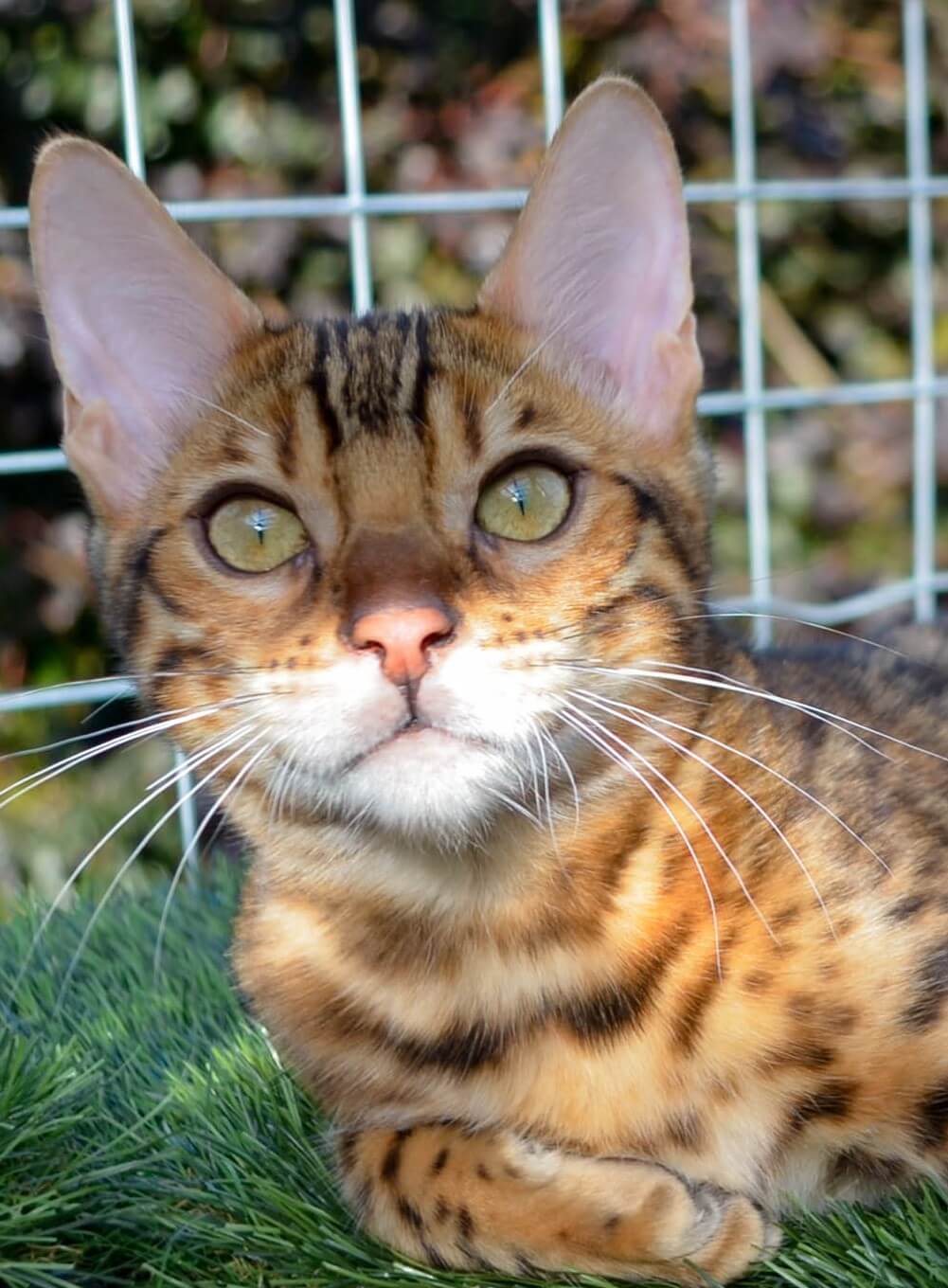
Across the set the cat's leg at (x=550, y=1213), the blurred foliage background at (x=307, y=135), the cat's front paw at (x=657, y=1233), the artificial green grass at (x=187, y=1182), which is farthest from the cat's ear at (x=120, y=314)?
the blurred foliage background at (x=307, y=135)

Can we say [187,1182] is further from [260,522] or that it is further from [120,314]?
[120,314]

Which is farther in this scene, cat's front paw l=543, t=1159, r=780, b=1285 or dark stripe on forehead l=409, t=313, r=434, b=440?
dark stripe on forehead l=409, t=313, r=434, b=440

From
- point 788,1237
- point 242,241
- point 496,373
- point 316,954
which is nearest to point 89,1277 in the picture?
point 316,954

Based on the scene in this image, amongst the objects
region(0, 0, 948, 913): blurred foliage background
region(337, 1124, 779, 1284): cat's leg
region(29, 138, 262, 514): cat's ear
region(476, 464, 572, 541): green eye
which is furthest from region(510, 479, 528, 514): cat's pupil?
region(0, 0, 948, 913): blurred foliage background

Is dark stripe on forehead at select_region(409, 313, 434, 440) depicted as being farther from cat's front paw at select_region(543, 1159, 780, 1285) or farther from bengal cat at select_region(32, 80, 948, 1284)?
cat's front paw at select_region(543, 1159, 780, 1285)

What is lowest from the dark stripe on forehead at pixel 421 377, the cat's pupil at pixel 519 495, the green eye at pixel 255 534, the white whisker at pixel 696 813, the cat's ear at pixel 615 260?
the white whisker at pixel 696 813

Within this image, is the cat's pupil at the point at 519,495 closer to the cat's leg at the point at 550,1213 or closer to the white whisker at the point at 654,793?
the white whisker at the point at 654,793

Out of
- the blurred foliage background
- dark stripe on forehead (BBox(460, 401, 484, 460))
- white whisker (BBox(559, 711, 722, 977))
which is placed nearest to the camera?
white whisker (BBox(559, 711, 722, 977))
